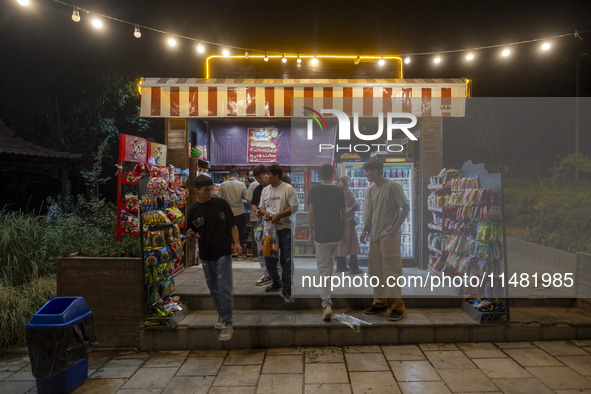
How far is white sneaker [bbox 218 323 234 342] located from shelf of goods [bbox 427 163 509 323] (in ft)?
10.2

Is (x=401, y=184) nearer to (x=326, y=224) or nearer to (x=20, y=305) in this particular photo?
(x=326, y=224)

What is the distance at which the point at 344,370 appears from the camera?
3857mm

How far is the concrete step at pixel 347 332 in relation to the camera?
4.47 metres

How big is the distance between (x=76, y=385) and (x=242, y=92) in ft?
17.3

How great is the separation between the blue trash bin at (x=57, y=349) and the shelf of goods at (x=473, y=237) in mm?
4576

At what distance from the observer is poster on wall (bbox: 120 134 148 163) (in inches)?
217

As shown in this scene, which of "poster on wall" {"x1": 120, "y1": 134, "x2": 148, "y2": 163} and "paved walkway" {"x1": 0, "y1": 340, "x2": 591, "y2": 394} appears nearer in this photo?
"paved walkway" {"x1": 0, "y1": 340, "x2": 591, "y2": 394}

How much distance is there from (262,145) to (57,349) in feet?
20.2

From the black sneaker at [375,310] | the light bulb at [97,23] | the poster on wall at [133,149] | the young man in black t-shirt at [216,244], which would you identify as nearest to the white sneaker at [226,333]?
the young man in black t-shirt at [216,244]

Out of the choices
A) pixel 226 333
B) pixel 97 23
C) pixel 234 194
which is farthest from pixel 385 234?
pixel 97 23

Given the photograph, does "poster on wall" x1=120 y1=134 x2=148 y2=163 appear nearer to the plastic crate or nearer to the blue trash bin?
the blue trash bin

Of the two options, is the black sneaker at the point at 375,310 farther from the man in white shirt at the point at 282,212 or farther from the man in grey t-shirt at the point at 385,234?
the man in white shirt at the point at 282,212

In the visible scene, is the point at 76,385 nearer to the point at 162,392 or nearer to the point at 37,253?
the point at 162,392

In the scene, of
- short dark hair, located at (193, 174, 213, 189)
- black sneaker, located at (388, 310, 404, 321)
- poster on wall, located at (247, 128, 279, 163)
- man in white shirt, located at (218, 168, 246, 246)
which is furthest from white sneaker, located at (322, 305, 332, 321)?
poster on wall, located at (247, 128, 279, 163)
